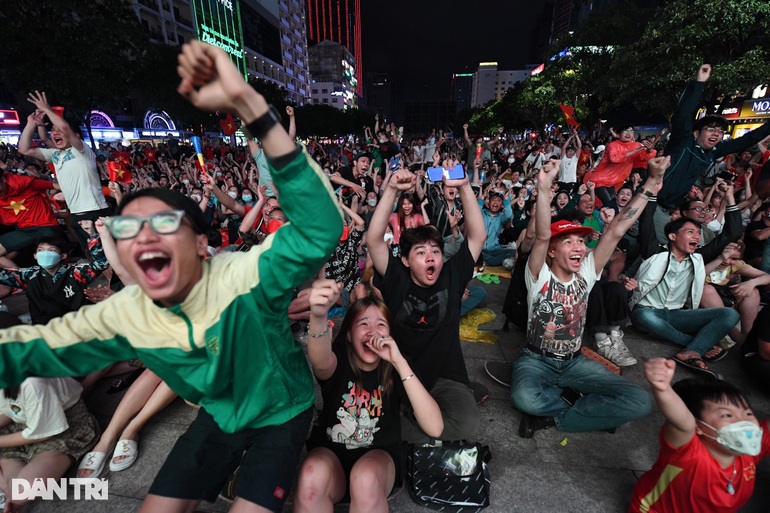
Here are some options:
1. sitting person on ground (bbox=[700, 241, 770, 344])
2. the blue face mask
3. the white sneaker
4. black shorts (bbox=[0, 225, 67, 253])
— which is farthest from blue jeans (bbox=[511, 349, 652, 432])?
black shorts (bbox=[0, 225, 67, 253])

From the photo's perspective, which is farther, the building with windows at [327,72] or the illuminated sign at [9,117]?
the building with windows at [327,72]

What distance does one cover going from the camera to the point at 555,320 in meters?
2.95

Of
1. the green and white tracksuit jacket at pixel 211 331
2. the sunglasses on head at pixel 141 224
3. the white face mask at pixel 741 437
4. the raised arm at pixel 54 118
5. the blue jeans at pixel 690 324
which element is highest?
the raised arm at pixel 54 118

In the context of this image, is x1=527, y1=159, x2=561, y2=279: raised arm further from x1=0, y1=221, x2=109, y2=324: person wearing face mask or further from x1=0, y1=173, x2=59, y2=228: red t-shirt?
x1=0, y1=173, x2=59, y2=228: red t-shirt

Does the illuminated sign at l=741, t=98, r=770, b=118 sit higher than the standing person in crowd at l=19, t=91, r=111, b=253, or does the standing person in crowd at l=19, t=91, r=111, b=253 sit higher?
the illuminated sign at l=741, t=98, r=770, b=118

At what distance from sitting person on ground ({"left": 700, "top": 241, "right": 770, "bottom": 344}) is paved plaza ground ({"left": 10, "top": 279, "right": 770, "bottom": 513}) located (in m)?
0.78

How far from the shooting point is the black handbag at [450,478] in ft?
7.09

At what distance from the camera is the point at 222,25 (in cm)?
5162

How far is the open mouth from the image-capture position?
4.30 feet

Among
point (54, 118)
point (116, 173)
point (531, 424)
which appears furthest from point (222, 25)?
point (531, 424)

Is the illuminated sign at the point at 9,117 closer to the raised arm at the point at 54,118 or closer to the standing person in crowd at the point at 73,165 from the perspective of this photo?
the standing person in crowd at the point at 73,165

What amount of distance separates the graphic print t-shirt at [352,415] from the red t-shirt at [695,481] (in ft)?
4.81

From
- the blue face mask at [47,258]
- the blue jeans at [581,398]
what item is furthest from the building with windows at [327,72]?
the blue jeans at [581,398]

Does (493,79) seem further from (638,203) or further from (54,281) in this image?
(54,281)
